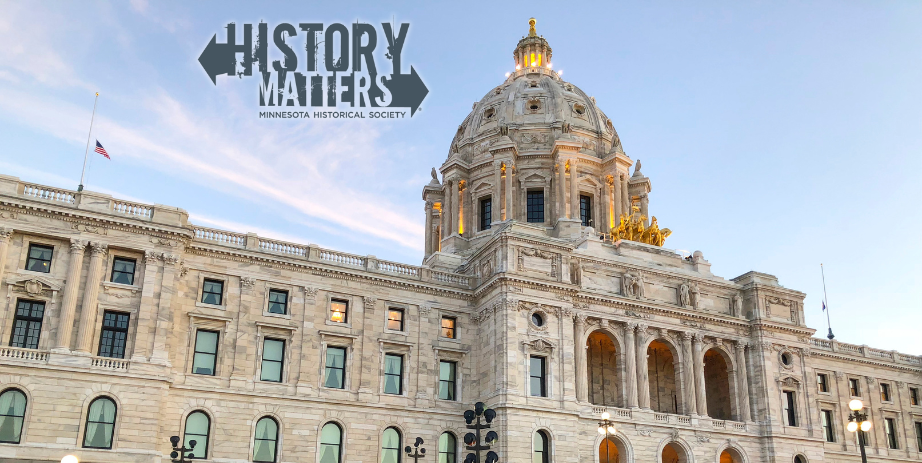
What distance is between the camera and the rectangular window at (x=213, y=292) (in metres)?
44.4

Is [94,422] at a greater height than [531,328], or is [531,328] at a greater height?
[531,328]

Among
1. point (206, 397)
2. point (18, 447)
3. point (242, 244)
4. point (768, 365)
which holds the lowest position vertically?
point (18, 447)

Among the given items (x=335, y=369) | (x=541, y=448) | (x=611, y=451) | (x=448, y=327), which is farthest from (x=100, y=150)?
(x=611, y=451)

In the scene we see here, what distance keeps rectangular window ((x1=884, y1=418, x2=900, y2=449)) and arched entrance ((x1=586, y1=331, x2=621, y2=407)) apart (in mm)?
25272

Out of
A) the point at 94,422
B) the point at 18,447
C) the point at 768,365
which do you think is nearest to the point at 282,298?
the point at 94,422

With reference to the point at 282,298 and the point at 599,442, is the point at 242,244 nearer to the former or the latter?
the point at 282,298

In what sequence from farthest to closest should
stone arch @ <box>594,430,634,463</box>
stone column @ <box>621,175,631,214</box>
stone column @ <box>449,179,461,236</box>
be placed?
1. stone column @ <box>449,179,461,236</box>
2. stone column @ <box>621,175,631,214</box>
3. stone arch @ <box>594,430,634,463</box>

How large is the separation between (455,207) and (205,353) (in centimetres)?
2854

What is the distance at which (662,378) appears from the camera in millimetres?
55500

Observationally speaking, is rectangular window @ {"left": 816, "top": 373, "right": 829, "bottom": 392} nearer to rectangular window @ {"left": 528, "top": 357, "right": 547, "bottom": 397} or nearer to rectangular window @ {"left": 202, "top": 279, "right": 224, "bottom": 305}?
rectangular window @ {"left": 528, "top": 357, "right": 547, "bottom": 397}

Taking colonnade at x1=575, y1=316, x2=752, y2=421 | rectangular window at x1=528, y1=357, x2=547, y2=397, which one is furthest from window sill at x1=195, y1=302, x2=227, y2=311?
colonnade at x1=575, y1=316, x2=752, y2=421

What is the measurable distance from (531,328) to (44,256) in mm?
25185

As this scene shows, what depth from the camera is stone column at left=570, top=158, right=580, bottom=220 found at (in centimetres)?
6388

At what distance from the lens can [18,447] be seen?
119ft
